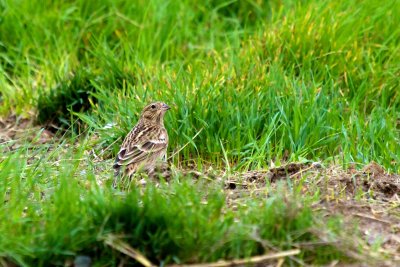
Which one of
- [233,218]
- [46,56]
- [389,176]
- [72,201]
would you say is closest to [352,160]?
[389,176]

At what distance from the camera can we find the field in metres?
5.71

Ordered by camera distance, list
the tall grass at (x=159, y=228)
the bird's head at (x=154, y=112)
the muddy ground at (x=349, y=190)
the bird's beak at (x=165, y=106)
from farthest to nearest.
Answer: the bird's beak at (x=165, y=106) → the bird's head at (x=154, y=112) → the muddy ground at (x=349, y=190) → the tall grass at (x=159, y=228)

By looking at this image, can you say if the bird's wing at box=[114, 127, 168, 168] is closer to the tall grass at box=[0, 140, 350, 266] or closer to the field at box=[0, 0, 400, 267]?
the field at box=[0, 0, 400, 267]

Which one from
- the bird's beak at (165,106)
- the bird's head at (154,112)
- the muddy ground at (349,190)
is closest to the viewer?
the muddy ground at (349,190)

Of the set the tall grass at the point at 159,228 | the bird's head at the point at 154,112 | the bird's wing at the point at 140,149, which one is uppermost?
the tall grass at the point at 159,228

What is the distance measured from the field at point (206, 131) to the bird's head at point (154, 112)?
209mm

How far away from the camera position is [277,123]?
810 centimetres

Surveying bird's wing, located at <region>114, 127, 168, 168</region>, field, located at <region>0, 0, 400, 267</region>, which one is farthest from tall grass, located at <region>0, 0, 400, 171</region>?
bird's wing, located at <region>114, 127, 168, 168</region>

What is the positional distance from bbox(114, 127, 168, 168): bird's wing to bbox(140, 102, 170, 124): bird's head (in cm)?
13

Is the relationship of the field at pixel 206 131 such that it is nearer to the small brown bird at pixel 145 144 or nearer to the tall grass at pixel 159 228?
the tall grass at pixel 159 228

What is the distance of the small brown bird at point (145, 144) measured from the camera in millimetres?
7461

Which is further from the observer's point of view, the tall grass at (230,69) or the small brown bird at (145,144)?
the tall grass at (230,69)

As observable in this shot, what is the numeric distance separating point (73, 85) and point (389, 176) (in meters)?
3.26

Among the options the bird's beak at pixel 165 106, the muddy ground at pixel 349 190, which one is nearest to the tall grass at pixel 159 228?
the muddy ground at pixel 349 190
